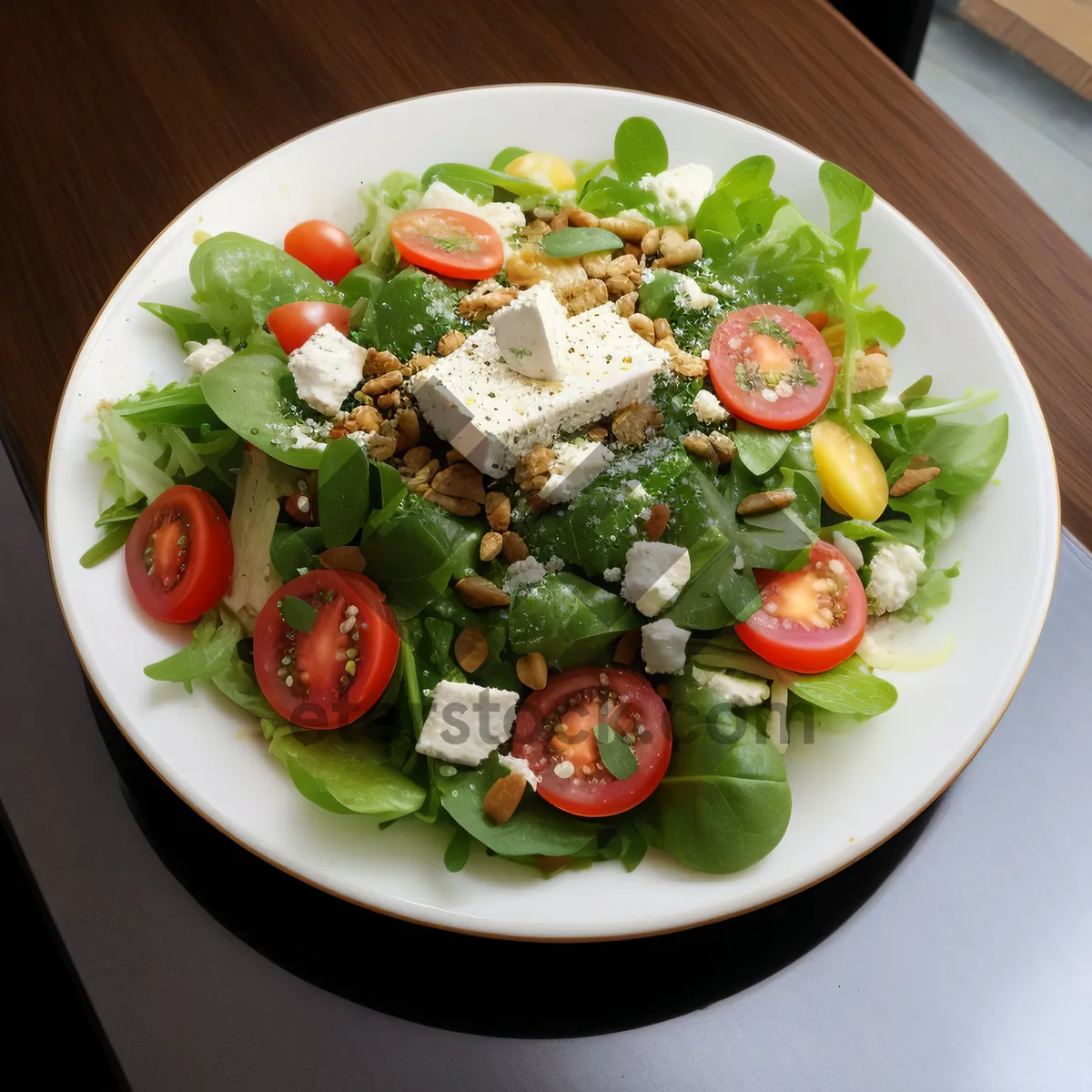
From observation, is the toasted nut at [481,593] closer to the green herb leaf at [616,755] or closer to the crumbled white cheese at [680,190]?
the green herb leaf at [616,755]

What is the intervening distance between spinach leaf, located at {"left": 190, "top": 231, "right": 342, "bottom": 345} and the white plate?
10 cm

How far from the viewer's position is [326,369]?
170 cm

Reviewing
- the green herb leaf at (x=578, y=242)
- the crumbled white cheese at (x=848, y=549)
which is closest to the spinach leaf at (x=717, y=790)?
the crumbled white cheese at (x=848, y=549)

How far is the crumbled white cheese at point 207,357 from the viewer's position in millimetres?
1834

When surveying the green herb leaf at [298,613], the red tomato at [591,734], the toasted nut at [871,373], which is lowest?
the red tomato at [591,734]

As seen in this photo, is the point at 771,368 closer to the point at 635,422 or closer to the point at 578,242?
the point at 635,422

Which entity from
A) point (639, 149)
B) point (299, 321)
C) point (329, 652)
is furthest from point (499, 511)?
point (639, 149)

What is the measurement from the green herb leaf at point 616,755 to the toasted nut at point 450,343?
2.52 ft

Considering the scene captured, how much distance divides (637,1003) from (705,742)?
47 centimetres

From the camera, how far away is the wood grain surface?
7.43 ft

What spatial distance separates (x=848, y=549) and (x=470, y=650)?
0.74 metres

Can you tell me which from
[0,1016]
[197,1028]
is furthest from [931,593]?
[0,1016]

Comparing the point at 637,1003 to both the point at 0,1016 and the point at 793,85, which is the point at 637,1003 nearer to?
the point at 0,1016

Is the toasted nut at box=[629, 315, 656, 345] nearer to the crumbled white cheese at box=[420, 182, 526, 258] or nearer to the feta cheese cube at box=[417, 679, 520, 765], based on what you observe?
the crumbled white cheese at box=[420, 182, 526, 258]
